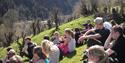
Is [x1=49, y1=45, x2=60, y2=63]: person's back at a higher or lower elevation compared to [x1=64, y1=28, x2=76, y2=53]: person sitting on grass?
higher

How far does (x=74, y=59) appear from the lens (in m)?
18.8

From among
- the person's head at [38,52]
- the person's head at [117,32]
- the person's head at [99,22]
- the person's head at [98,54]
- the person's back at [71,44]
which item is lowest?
the person's back at [71,44]

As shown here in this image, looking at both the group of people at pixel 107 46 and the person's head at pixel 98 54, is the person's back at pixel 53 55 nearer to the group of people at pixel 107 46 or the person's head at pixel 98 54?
the group of people at pixel 107 46

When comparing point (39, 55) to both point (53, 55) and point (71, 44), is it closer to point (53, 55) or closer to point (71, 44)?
point (53, 55)

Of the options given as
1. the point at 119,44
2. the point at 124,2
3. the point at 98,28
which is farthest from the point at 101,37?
the point at 124,2

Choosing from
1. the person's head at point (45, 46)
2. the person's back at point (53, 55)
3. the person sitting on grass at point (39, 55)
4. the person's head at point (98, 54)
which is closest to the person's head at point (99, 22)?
the person's back at point (53, 55)

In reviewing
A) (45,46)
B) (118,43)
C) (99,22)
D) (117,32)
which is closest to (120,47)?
(118,43)

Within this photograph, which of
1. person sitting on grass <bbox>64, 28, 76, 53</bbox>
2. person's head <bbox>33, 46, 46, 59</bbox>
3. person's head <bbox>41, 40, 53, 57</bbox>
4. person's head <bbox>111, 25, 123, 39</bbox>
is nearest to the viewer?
person's head <bbox>111, 25, 123, 39</bbox>

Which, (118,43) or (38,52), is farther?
(38,52)

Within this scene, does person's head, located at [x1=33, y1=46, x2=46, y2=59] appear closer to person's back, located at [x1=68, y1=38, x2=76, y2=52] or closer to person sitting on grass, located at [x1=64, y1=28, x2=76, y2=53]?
person sitting on grass, located at [x1=64, y1=28, x2=76, y2=53]

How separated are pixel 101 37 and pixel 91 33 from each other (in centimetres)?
75

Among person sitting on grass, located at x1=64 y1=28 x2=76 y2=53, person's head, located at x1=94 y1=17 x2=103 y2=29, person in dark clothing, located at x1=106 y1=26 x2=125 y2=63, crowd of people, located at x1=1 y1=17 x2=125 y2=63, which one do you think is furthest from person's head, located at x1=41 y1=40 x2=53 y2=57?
person sitting on grass, located at x1=64 y1=28 x2=76 y2=53

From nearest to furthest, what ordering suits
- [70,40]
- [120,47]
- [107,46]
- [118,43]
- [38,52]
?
[120,47] → [118,43] → [38,52] → [107,46] → [70,40]

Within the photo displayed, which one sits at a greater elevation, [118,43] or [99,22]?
[118,43]
